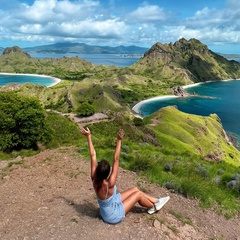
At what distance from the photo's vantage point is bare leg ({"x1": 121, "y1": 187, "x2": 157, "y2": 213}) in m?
10.7

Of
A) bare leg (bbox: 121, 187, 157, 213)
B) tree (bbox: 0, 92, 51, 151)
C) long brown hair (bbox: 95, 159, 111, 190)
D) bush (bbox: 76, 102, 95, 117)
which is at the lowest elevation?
bush (bbox: 76, 102, 95, 117)

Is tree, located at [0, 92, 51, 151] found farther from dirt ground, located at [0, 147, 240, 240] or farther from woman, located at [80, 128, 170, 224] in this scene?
woman, located at [80, 128, 170, 224]

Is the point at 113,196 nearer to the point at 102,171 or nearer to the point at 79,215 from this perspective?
the point at 102,171

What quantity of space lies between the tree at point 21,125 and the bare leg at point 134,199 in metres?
19.0

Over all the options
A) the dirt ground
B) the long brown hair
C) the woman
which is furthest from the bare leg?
the long brown hair

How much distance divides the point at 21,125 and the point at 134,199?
812 inches

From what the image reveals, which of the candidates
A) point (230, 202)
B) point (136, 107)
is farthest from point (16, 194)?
point (136, 107)

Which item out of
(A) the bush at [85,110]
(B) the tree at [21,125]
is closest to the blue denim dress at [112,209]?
(B) the tree at [21,125]

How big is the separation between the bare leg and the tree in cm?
1903

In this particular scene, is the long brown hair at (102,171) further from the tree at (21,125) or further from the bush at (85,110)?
the bush at (85,110)

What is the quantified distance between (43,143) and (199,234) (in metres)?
21.5

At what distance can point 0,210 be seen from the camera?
12.3m

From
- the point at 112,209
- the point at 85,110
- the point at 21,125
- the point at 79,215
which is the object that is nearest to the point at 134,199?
the point at 112,209

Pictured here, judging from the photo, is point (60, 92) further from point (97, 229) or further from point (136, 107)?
point (97, 229)
